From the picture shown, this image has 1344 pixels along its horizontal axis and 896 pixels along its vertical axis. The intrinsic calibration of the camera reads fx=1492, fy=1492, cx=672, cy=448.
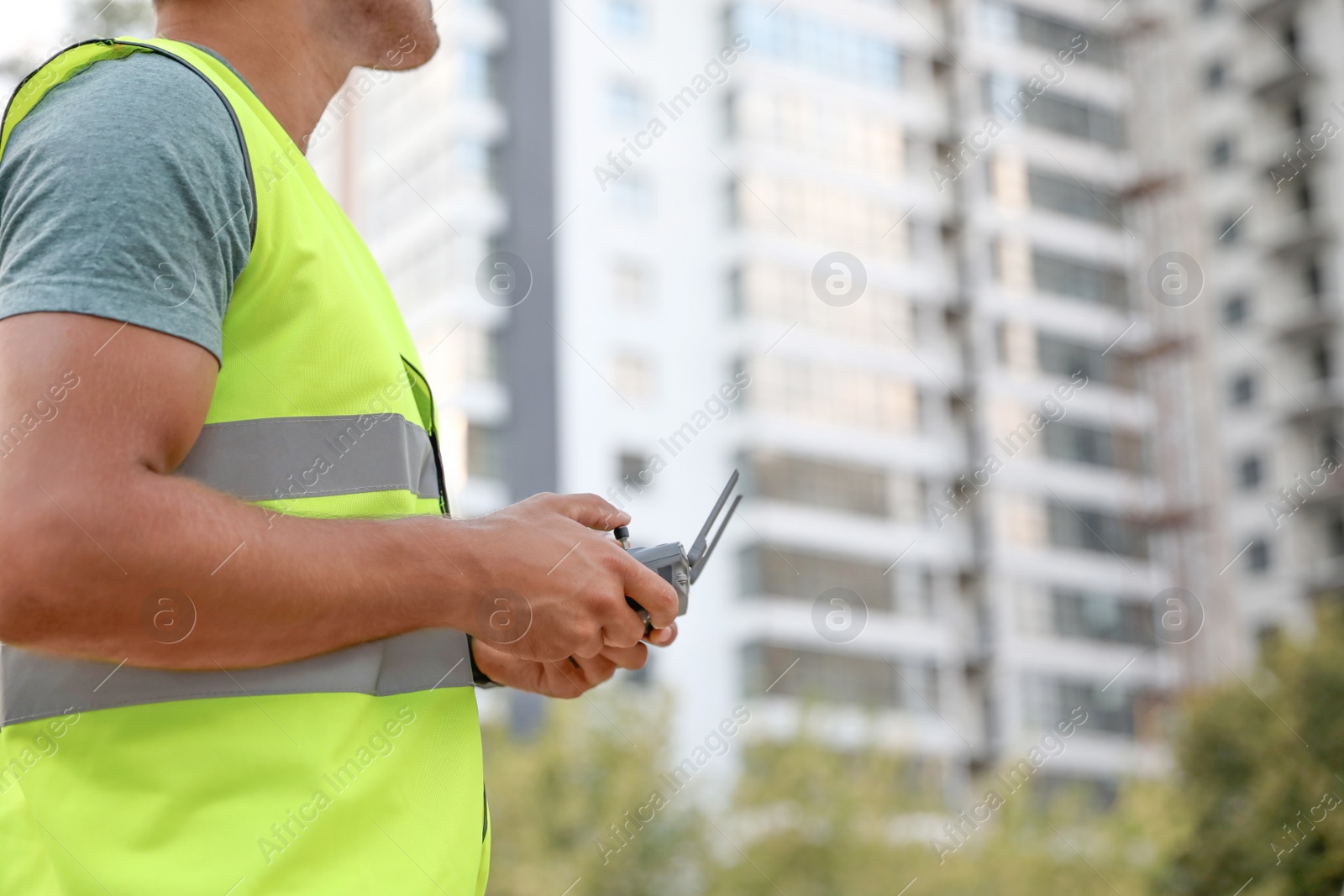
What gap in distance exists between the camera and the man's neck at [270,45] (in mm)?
1987

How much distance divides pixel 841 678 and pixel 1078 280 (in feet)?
56.6

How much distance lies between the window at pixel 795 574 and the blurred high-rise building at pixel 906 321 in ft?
0.29

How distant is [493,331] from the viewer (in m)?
38.8

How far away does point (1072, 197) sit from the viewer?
50.2 meters

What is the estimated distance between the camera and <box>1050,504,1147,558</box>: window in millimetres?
46688

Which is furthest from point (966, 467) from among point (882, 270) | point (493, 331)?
point (493, 331)

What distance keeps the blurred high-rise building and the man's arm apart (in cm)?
3250

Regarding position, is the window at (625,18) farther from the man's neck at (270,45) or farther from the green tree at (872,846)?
the man's neck at (270,45)

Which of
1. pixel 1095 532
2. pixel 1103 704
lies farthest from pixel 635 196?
pixel 1103 704

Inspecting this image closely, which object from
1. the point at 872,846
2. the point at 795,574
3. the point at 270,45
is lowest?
the point at 795,574

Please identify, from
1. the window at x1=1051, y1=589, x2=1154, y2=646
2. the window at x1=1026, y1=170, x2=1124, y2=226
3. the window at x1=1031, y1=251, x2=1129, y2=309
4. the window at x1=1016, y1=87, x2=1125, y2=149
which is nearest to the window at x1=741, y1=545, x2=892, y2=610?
the window at x1=1051, y1=589, x2=1154, y2=646

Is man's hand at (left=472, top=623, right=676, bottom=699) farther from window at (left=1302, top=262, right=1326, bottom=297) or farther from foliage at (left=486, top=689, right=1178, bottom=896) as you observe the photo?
window at (left=1302, top=262, right=1326, bottom=297)

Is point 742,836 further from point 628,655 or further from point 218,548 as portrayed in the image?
point 218,548

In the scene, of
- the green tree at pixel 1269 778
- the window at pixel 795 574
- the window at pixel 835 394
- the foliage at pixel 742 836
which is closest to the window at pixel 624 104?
the window at pixel 835 394
